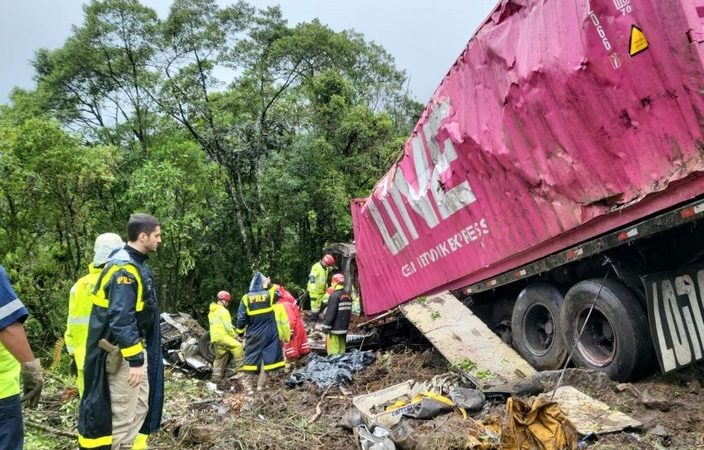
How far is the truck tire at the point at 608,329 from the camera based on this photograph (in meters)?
4.36

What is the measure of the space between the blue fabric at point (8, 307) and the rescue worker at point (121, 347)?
3.03 ft

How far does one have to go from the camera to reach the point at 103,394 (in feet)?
11.1

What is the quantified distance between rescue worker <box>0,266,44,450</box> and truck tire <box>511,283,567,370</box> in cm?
443

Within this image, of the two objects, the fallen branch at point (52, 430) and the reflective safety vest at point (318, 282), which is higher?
the reflective safety vest at point (318, 282)

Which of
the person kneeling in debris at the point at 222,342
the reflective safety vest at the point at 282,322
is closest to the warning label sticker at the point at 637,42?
the reflective safety vest at the point at 282,322

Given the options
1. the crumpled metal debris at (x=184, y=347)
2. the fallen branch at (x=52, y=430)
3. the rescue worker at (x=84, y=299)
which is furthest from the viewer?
the crumpled metal debris at (x=184, y=347)

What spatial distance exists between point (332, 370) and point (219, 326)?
2439mm

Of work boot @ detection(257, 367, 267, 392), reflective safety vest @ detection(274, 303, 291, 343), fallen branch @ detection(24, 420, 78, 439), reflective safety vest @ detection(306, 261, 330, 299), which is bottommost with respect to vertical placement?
work boot @ detection(257, 367, 267, 392)

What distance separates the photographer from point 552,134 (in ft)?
14.3

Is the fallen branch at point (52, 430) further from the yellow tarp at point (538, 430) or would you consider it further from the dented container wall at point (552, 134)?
the dented container wall at point (552, 134)

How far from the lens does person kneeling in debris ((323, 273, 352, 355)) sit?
799 cm

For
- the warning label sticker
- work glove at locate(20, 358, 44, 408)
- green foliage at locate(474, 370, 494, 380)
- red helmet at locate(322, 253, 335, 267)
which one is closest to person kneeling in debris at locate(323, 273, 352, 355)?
red helmet at locate(322, 253, 335, 267)

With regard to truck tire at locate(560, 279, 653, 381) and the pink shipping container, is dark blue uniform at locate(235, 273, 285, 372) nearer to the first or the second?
the pink shipping container

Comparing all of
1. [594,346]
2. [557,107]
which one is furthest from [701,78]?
[594,346]
